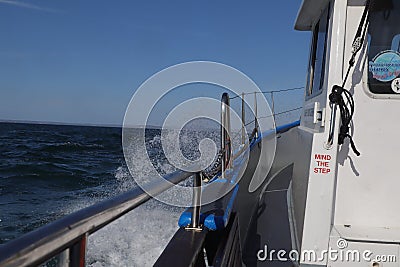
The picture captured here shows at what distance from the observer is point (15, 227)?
24.8 ft

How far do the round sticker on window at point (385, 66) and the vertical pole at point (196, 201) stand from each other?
1.33m

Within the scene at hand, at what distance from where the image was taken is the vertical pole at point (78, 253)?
886 millimetres

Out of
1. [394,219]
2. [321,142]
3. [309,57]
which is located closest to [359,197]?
[394,219]

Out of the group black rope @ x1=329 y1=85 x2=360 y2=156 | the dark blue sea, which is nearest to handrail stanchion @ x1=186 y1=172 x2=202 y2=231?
the dark blue sea

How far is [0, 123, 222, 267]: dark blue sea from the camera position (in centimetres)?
529

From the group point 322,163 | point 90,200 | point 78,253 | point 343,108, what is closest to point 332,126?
point 343,108

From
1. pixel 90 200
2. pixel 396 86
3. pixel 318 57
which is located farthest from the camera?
pixel 90 200

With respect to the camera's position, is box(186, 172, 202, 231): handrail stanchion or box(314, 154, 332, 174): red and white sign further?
box(314, 154, 332, 174): red and white sign

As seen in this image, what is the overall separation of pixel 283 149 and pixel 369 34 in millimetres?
3653

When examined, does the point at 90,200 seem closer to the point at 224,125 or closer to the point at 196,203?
the point at 224,125

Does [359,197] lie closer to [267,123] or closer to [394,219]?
[394,219]

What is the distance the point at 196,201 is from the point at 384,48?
156cm

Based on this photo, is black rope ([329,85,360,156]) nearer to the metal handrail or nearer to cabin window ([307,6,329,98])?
cabin window ([307,6,329,98])

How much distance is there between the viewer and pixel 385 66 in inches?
99.7
